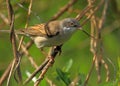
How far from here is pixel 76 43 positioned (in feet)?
20.8

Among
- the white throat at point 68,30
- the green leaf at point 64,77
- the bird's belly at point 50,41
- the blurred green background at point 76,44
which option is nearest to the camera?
the green leaf at point 64,77

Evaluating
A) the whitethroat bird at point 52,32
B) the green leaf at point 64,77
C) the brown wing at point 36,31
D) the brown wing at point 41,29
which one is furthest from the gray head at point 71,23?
the green leaf at point 64,77

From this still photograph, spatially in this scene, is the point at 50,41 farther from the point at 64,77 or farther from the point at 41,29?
the point at 64,77

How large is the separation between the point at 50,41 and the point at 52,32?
19 cm

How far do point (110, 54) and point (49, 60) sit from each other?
2.96 m

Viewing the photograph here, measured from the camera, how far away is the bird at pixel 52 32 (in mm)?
4820

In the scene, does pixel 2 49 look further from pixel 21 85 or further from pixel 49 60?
pixel 21 85

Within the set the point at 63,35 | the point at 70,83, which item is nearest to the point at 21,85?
the point at 70,83

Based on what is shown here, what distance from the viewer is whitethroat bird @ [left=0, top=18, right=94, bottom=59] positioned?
482cm

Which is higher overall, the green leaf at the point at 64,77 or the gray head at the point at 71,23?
the gray head at the point at 71,23

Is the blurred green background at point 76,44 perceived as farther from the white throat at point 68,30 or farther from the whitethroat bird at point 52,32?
the white throat at point 68,30

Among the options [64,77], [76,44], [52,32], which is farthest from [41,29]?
[64,77]

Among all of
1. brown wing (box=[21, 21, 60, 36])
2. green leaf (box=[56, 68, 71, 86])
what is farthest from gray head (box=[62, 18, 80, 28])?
green leaf (box=[56, 68, 71, 86])

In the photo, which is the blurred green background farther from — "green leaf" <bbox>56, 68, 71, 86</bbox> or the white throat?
"green leaf" <bbox>56, 68, 71, 86</bbox>
